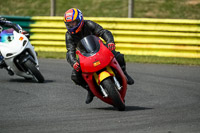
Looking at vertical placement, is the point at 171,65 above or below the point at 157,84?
below

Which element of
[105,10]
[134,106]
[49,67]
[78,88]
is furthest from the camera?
[105,10]

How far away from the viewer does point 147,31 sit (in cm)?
1323

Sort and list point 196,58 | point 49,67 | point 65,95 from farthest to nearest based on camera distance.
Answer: point 196,58, point 49,67, point 65,95

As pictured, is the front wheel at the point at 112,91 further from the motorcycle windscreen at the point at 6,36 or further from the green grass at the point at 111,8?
the green grass at the point at 111,8

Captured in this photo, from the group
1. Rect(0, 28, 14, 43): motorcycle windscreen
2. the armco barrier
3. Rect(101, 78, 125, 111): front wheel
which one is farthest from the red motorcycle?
the armco barrier

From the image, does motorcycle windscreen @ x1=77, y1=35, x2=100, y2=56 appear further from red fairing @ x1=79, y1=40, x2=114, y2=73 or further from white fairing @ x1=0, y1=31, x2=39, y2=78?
white fairing @ x1=0, y1=31, x2=39, y2=78

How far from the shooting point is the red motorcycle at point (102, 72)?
6203 mm

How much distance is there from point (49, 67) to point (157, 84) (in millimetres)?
3494

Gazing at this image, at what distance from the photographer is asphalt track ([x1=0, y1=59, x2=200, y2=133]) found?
5270 millimetres

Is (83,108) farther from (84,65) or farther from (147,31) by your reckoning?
(147,31)

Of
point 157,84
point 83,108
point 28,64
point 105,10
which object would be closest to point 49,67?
point 28,64

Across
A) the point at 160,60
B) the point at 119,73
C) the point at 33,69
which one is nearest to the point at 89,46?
the point at 119,73

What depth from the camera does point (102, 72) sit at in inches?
246

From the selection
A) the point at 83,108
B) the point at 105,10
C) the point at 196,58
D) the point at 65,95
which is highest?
the point at 83,108
